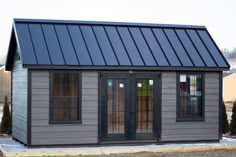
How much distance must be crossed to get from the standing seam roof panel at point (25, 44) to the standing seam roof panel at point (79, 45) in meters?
1.27

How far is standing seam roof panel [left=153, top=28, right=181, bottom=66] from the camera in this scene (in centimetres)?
1536

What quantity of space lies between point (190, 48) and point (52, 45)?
4.26 meters

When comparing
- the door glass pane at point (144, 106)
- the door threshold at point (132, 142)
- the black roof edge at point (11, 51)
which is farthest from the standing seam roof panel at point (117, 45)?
the black roof edge at point (11, 51)

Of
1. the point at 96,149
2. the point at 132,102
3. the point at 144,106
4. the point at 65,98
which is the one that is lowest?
the point at 96,149

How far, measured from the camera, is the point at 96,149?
14.1 meters

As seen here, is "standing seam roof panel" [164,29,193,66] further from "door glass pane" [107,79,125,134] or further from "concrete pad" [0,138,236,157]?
"concrete pad" [0,138,236,157]

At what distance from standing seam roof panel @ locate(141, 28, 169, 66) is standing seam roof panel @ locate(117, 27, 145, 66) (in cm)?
50

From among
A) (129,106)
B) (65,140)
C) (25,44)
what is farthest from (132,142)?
(25,44)

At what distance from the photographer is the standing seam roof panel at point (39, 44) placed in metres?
14.2

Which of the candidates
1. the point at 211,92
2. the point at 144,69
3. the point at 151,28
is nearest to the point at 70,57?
the point at 144,69

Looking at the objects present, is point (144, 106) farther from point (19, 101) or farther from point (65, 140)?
point (19, 101)

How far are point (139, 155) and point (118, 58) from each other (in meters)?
2.99

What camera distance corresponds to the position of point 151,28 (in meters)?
16.5

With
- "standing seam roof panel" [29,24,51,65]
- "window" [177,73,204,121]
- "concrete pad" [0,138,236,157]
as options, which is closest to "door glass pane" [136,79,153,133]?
"concrete pad" [0,138,236,157]
